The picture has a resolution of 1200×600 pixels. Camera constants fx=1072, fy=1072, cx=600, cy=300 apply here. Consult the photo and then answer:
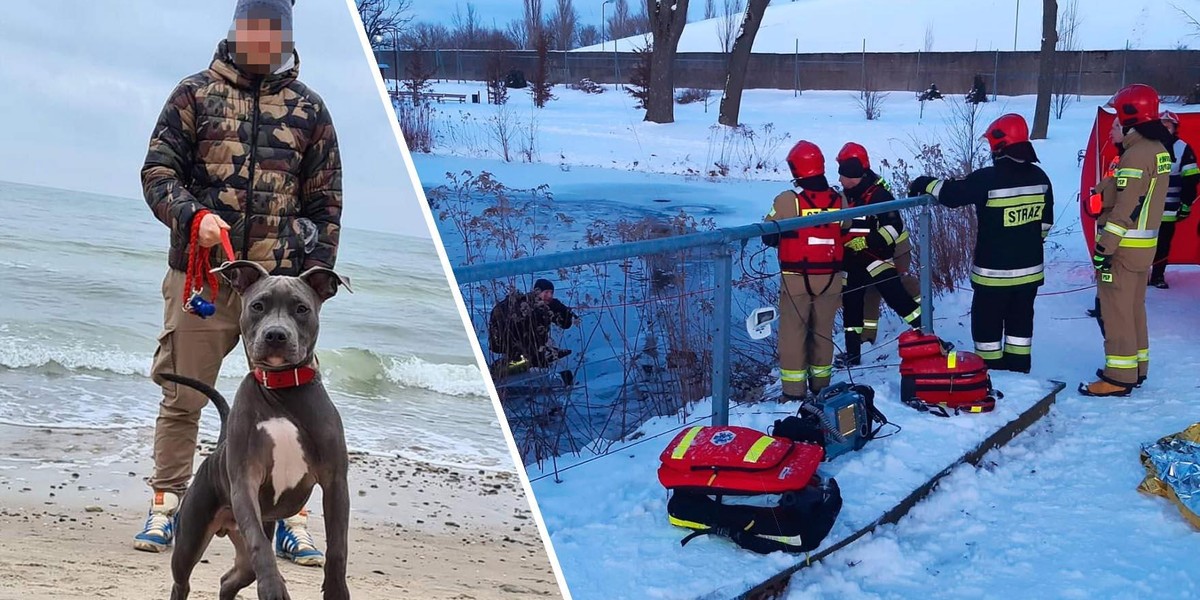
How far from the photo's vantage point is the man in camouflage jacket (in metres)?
2.95

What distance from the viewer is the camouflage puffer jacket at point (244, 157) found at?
9.80ft

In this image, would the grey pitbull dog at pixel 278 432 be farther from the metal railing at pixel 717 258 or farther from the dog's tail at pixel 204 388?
the metal railing at pixel 717 258

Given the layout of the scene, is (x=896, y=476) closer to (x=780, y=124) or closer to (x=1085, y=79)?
(x=780, y=124)

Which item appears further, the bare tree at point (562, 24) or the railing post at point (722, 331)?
the bare tree at point (562, 24)

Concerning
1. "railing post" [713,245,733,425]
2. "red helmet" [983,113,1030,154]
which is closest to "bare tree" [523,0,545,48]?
"red helmet" [983,113,1030,154]

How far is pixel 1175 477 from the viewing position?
4.51 meters

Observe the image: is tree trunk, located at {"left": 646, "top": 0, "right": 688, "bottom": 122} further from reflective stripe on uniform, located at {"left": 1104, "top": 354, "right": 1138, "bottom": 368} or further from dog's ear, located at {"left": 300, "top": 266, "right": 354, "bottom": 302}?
dog's ear, located at {"left": 300, "top": 266, "right": 354, "bottom": 302}

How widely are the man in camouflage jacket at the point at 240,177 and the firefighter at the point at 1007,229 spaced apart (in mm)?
4211

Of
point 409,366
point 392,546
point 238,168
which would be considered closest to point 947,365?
point 392,546

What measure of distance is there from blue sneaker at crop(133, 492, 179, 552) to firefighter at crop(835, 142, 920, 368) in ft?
14.5

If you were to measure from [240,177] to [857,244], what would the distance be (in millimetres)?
A: 4490

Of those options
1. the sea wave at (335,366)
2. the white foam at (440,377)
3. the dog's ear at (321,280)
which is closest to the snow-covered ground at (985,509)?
the dog's ear at (321,280)

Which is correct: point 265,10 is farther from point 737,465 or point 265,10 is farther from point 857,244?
point 857,244

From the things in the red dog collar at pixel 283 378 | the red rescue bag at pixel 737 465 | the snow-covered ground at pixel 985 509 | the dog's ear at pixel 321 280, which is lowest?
the snow-covered ground at pixel 985 509
